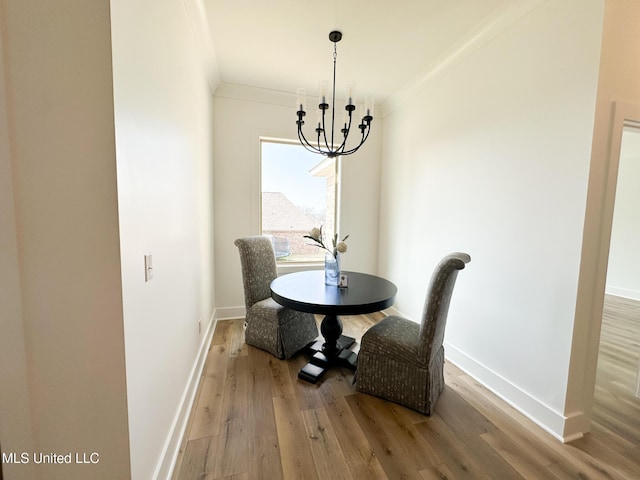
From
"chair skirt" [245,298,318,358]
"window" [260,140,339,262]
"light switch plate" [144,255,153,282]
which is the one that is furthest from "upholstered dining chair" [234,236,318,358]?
"light switch plate" [144,255,153,282]

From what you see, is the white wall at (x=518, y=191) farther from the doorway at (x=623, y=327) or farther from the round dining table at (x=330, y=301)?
the round dining table at (x=330, y=301)

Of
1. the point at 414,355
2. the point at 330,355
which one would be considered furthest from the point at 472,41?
the point at 330,355

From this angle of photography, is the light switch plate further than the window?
No

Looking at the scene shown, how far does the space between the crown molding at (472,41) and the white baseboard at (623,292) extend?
524cm

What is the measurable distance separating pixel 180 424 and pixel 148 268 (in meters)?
1.04

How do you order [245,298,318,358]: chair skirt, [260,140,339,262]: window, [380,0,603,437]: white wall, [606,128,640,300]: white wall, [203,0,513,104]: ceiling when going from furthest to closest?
[606,128,640,300]: white wall, [260,140,339,262]: window, [245,298,318,358]: chair skirt, [203,0,513,104]: ceiling, [380,0,603,437]: white wall

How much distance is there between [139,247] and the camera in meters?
1.05

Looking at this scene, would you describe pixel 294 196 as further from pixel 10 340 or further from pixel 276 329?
pixel 10 340

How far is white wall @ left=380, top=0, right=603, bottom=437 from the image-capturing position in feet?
5.12

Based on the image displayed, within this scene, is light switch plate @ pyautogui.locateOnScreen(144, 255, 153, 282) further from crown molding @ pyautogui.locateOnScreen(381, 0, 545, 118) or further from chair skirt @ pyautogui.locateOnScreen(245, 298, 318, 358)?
crown molding @ pyautogui.locateOnScreen(381, 0, 545, 118)

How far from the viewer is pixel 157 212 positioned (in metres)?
1.26

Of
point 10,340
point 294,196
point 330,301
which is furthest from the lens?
point 294,196

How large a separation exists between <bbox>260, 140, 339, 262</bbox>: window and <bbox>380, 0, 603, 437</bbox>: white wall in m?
1.47

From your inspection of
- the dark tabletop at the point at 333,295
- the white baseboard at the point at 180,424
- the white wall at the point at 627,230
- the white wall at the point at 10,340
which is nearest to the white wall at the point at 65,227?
the white wall at the point at 10,340
